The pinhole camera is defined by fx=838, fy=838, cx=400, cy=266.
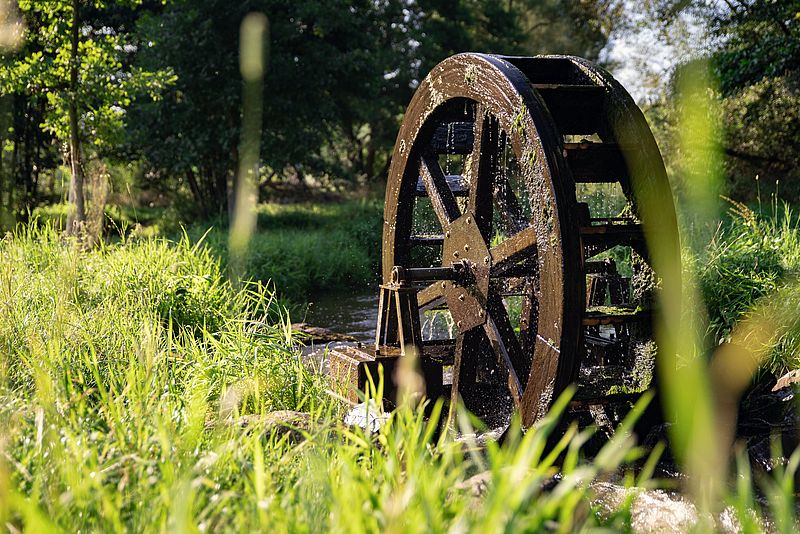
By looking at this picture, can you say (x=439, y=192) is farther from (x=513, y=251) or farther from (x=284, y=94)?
(x=284, y=94)

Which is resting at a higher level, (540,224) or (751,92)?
(751,92)

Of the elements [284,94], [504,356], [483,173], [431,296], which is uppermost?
[284,94]

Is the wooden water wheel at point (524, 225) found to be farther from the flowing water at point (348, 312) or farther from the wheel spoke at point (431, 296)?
the flowing water at point (348, 312)

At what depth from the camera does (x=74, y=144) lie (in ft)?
28.9

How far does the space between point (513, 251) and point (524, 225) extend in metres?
0.70

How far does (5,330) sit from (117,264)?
6.86 feet

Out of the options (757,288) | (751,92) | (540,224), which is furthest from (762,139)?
(540,224)

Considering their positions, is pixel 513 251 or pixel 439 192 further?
pixel 439 192

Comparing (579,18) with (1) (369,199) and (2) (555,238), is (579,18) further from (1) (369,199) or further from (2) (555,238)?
(2) (555,238)

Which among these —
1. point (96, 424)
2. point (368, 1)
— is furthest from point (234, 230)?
point (96, 424)

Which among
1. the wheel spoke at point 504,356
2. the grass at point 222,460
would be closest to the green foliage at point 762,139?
the wheel spoke at point 504,356

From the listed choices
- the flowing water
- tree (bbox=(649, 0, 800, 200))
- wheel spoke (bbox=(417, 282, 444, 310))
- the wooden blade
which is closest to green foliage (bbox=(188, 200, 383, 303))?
the flowing water

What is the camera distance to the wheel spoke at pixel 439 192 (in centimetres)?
508

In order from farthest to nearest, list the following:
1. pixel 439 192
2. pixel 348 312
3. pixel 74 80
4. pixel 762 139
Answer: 1. pixel 762 139
2. pixel 348 312
3. pixel 74 80
4. pixel 439 192
